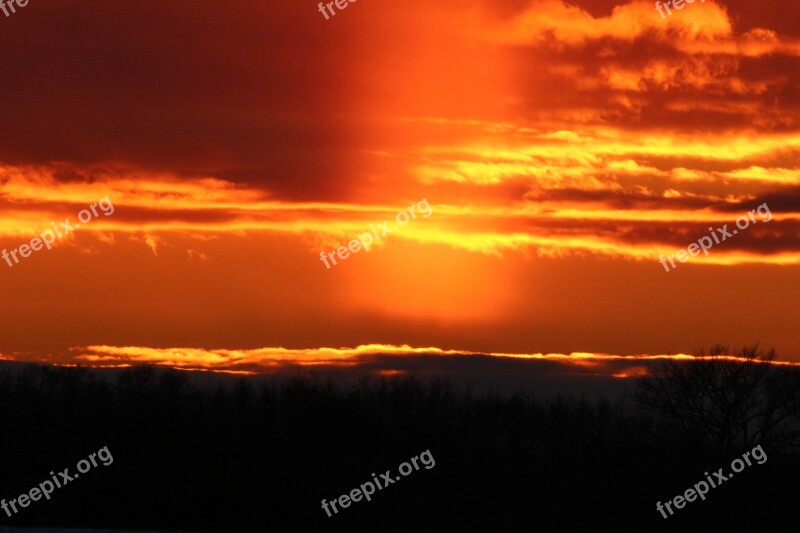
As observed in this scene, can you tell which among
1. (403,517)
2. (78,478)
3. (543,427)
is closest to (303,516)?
(403,517)

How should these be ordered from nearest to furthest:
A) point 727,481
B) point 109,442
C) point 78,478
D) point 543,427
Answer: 1. point 78,478
2. point 727,481
3. point 109,442
4. point 543,427

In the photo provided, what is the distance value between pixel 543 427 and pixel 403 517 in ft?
135

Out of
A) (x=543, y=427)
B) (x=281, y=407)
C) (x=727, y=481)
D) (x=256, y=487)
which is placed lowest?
(x=727, y=481)

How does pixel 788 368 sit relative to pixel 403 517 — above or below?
above

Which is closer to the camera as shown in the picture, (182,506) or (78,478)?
(182,506)

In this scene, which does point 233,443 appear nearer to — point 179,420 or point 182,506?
point 179,420

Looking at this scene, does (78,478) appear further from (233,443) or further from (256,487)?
(233,443)

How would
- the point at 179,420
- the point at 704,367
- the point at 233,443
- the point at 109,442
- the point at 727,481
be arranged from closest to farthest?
the point at 727,481, the point at 109,442, the point at 233,443, the point at 179,420, the point at 704,367

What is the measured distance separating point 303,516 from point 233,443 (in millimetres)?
24862

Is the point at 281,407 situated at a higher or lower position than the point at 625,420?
higher

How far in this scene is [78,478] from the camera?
177 feet

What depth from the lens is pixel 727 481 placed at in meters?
61.4

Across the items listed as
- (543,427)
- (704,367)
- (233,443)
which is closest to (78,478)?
→ (233,443)

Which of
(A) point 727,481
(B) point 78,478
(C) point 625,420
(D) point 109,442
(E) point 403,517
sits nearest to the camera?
(E) point 403,517
